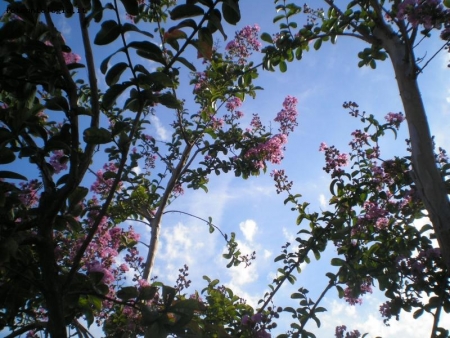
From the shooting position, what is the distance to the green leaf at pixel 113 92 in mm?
1060

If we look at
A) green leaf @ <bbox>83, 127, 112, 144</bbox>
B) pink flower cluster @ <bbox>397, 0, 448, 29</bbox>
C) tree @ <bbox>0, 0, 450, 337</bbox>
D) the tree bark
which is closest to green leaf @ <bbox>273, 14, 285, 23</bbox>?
tree @ <bbox>0, 0, 450, 337</bbox>

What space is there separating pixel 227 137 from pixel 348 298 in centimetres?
246

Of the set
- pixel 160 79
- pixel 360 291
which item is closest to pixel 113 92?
pixel 160 79

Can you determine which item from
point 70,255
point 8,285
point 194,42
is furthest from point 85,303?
point 70,255

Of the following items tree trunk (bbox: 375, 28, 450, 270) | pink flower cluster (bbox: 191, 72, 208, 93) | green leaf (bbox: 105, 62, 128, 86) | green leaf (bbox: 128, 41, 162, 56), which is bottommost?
green leaf (bbox: 105, 62, 128, 86)

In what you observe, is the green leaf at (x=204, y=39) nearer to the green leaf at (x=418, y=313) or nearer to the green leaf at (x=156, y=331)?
the green leaf at (x=156, y=331)

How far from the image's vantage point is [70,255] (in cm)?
278

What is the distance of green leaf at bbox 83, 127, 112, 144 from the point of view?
105 cm

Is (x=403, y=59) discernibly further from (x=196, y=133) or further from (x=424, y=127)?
(x=196, y=133)

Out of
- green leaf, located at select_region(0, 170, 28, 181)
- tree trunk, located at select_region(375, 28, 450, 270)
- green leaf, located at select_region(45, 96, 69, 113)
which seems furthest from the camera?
tree trunk, located at select_region(375, 28, 450, 270)

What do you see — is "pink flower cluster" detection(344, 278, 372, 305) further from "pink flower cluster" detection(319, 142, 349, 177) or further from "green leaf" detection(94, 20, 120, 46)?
"green leaf" detection(94, 20, 120, 46)

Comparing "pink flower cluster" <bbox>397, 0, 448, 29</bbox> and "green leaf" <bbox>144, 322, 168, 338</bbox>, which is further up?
"pink flower cluster" <bbox>397, 0, 448, 29</bbox>

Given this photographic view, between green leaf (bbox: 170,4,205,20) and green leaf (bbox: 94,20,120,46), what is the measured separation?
0.18 meters

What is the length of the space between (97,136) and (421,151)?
182cm
